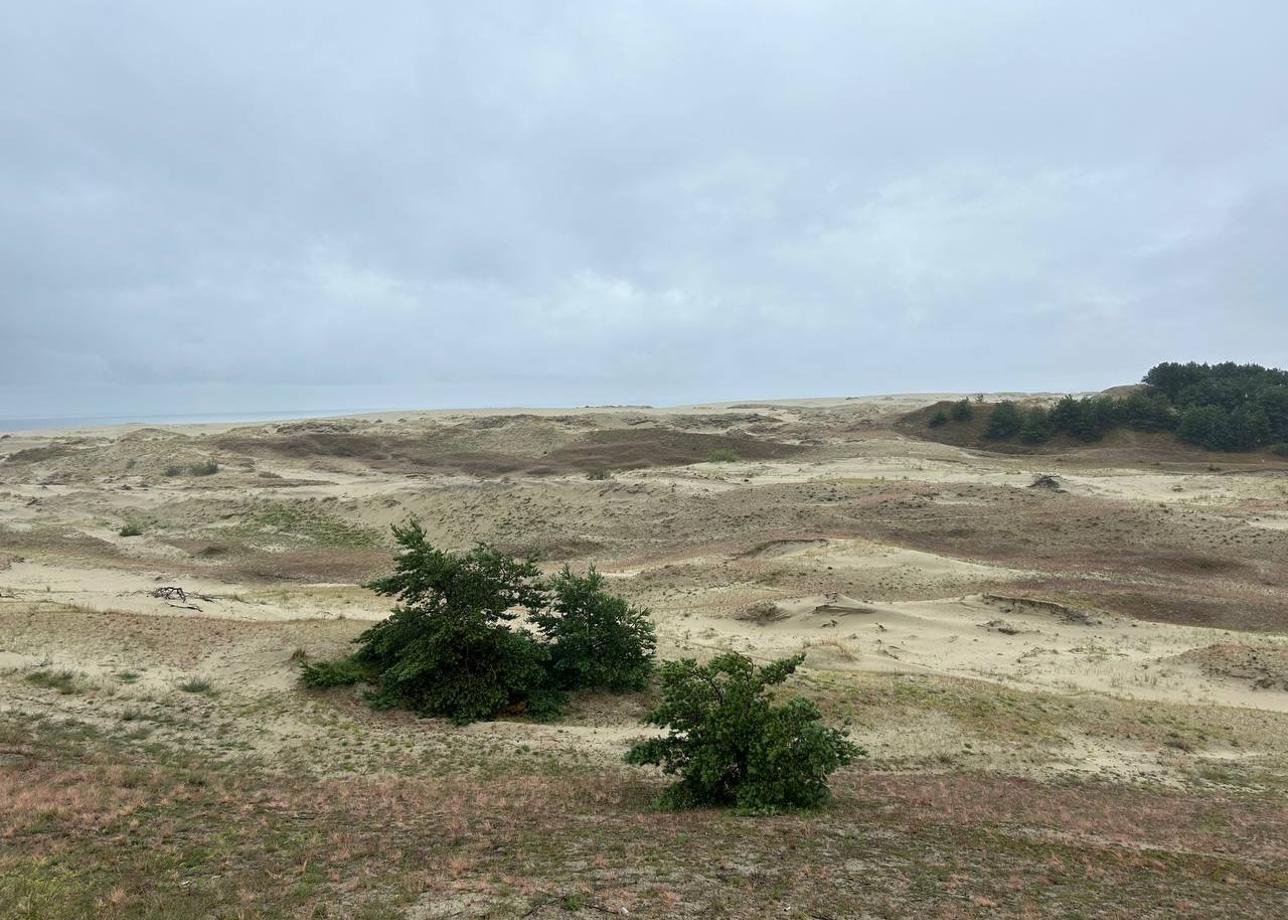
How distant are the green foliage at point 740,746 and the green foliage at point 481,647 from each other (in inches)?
209

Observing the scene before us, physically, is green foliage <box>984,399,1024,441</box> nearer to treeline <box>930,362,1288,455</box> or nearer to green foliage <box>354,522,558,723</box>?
treeline <box>930,362,1288,455</box>

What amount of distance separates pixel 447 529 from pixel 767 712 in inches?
1231

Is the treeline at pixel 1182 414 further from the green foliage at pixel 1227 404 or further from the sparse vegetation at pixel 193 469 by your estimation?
the sparse vegetation at pixel 193 469

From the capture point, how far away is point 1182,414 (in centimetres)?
6369

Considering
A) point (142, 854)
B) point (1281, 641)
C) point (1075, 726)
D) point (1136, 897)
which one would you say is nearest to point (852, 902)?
point (1136, 897)

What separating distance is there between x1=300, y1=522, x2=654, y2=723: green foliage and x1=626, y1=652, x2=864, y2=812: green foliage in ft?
17.4

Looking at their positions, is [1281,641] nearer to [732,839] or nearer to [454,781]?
[732,839]

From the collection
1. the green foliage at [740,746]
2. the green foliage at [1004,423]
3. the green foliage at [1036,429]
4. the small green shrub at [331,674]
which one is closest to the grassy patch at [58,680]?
the small green shrub at [331,674]

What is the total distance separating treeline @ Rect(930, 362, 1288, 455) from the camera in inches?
2387

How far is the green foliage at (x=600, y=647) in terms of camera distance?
17562 millimetres

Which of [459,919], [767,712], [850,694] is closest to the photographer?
[459,919]

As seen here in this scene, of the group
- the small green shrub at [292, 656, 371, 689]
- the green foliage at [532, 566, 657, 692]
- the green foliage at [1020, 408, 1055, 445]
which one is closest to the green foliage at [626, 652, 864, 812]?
the green foliage at [532, 566, 657, 692]

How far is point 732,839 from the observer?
9.34m

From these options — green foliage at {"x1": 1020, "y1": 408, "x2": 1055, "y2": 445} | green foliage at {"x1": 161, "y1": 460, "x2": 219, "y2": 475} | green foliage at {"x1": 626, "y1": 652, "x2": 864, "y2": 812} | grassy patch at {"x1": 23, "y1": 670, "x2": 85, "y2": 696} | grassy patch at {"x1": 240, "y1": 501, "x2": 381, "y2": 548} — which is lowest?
grassy patch at {"x1": 240, "y1": 501, "x2": 381, "y2": 548}
